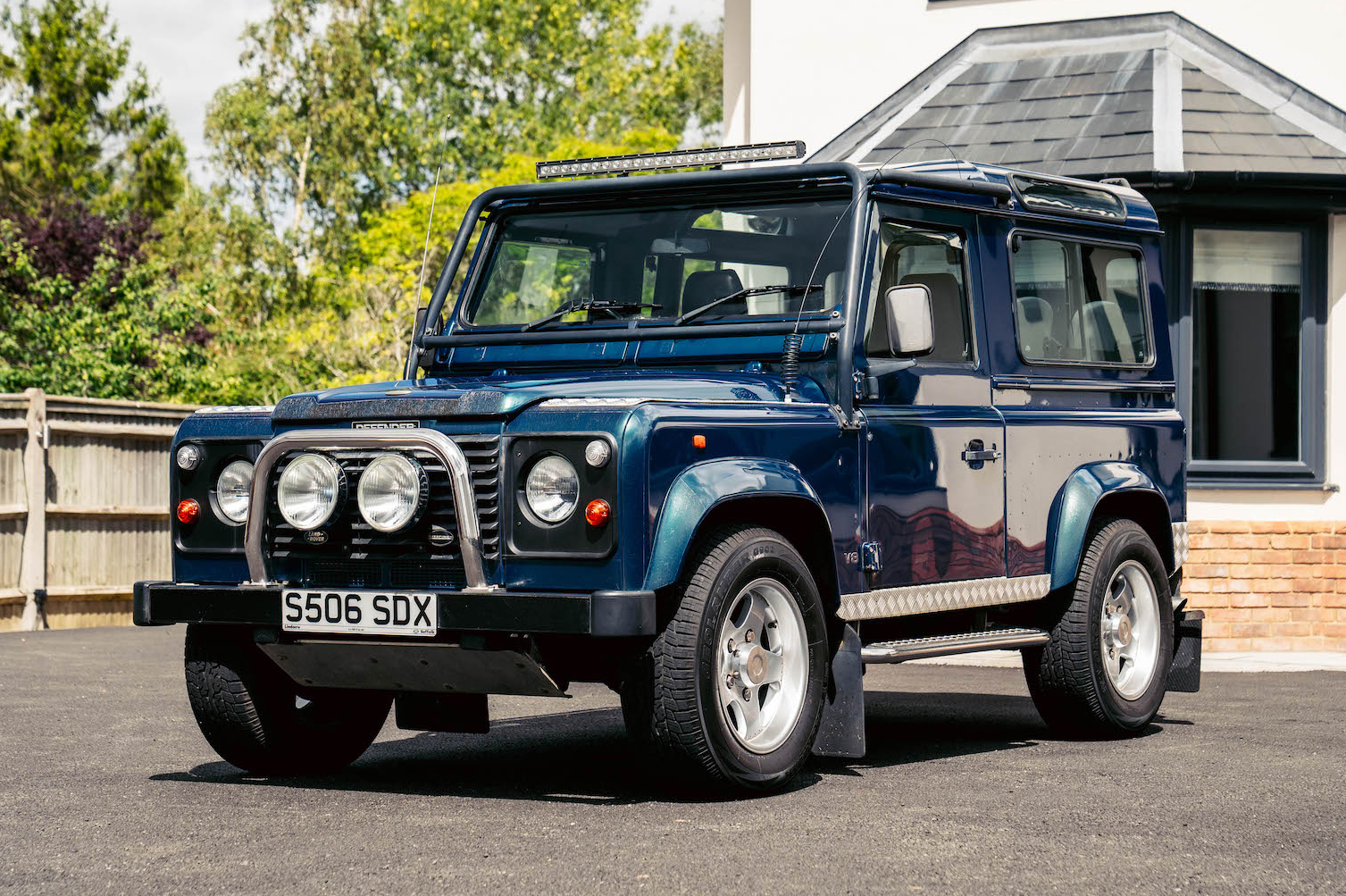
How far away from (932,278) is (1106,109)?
24.3 ft

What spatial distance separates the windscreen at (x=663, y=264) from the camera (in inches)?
297

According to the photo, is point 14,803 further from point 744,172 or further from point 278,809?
point 744,172

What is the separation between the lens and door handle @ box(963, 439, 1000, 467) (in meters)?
7.90

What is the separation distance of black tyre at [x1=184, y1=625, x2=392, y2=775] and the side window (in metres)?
2.63

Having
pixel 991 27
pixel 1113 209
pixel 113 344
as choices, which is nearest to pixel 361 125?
pixel 113 344

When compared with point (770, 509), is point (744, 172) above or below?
above

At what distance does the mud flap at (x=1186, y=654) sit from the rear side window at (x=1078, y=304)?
1.27 m

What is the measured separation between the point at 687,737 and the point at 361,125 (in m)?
45.6

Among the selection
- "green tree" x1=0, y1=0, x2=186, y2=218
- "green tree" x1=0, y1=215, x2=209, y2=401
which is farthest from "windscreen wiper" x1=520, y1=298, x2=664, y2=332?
"green tree" x1=0, y1=0, x2=186, y2=218

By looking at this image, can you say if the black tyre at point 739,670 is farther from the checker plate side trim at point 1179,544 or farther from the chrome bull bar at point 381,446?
the checker plate side trim at point 1179,544

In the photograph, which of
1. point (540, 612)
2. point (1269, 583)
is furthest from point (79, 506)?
point (540, 612)

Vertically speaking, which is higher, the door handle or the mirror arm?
the mirror arm

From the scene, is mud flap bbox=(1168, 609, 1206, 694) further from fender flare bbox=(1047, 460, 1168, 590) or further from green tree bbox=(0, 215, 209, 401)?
green tree bbox=(0, 215, 209, 401)

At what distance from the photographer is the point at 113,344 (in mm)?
25141
